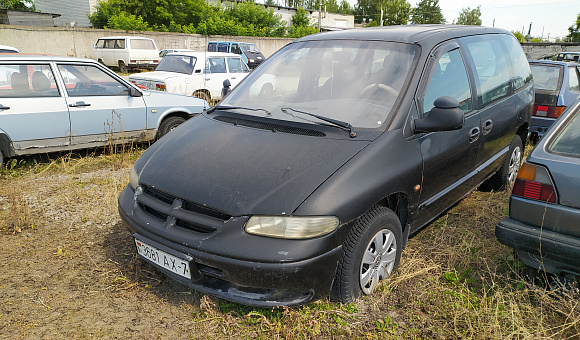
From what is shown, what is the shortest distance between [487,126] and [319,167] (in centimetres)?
220

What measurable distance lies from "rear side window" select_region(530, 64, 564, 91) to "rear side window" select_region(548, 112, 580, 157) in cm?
488

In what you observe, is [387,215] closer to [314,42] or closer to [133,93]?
[314,42]

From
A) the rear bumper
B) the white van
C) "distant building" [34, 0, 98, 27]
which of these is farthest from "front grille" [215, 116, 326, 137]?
"distant building" [34, 0, 98, 27]

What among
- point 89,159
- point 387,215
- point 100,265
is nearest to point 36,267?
point 100,265

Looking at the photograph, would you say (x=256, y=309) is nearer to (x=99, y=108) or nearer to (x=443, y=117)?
(x=443, y=117)

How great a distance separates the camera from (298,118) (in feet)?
10.6

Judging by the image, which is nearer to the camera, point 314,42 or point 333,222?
point 333,222

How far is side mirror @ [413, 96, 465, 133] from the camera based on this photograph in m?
3.02

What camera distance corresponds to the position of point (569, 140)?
2.88 metres

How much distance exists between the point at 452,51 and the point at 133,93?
4.87 metres

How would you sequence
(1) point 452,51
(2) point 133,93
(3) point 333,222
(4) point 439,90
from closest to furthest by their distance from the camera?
1. (3) point 333,222
2. (4) point 439,90
3. (1) point 452,51
4. (2) point 133,93

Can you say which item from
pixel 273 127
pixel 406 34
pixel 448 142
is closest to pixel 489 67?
pixel 406 34

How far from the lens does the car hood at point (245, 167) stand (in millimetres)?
2574

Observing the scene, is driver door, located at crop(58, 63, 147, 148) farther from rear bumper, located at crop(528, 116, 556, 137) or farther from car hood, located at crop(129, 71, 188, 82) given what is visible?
rear bumper, located at crop(528, 116, 556, 137)
